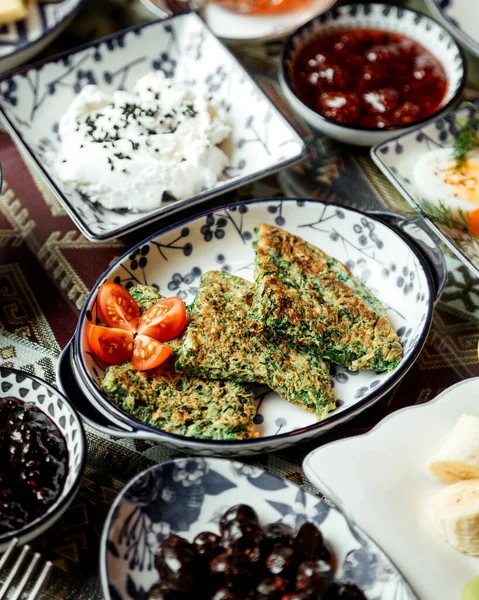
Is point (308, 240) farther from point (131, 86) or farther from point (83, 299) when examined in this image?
point (131, 86)

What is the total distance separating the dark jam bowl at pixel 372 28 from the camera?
3354 millimetres

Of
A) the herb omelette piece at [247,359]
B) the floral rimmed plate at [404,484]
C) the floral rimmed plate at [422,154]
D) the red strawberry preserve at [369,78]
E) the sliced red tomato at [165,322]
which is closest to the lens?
the floral rimmed plate at [404,484]

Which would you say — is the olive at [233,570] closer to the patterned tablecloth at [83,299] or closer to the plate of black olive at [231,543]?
the plate of black olive at [231,543]

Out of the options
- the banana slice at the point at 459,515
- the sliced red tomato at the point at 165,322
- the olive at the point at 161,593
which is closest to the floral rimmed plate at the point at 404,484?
the banana slice at the point at 459,515

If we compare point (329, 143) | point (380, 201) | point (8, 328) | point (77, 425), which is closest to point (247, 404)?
point (77, 425)

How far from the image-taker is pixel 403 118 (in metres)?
3.46

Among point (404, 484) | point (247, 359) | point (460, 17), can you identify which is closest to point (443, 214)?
point (247, 359)

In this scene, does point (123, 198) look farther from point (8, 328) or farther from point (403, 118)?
point (403, 118)

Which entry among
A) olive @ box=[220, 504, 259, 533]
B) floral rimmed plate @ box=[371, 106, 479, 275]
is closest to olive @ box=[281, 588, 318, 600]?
olive @ box=[220, 504, 259, 533]

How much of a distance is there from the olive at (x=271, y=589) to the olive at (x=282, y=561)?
0.03 meters

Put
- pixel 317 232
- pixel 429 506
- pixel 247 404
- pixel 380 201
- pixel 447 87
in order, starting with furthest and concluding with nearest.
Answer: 1. pixel 447 87
2. pixel 380 201
3. pixel 317 232
4. pixel 247 404
5. pixel 429 506

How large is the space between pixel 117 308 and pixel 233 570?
1132 mm

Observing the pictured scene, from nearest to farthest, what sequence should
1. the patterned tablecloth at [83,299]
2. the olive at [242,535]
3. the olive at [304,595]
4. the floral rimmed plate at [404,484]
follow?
the olive at [304,595]
the olive at [242,535]
the floral rimmed plate at [404,484]
the patterned tablecloth at [83,299]

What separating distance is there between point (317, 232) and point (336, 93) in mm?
911
